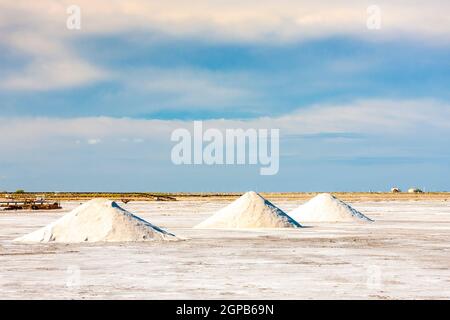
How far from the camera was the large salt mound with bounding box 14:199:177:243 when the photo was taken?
23.0 metres

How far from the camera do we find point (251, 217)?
102 feet

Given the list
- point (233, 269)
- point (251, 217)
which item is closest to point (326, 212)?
point (251, 217)

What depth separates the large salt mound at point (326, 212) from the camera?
37719 millimetres

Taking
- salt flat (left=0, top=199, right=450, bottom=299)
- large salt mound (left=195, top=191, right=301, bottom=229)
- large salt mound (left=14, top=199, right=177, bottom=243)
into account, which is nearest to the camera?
salt flat (left=0, top=199, right=450, bottom=299)

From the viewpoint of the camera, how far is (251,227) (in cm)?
3066

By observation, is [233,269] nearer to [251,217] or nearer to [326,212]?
[251,217]

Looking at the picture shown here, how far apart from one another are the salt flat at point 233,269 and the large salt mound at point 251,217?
597cm

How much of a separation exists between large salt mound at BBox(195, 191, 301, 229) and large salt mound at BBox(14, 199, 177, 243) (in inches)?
299

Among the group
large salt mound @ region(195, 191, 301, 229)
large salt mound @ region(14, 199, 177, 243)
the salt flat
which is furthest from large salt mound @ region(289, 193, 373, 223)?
large salt mound @ region(14, 199, 177, 243)

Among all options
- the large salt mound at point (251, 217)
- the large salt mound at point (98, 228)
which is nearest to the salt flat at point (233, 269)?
the large salt mound at point (98, 228)

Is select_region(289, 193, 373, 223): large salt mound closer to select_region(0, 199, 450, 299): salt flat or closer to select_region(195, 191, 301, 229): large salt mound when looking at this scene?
select_region(195, 191, 301, 229): large salt mound
